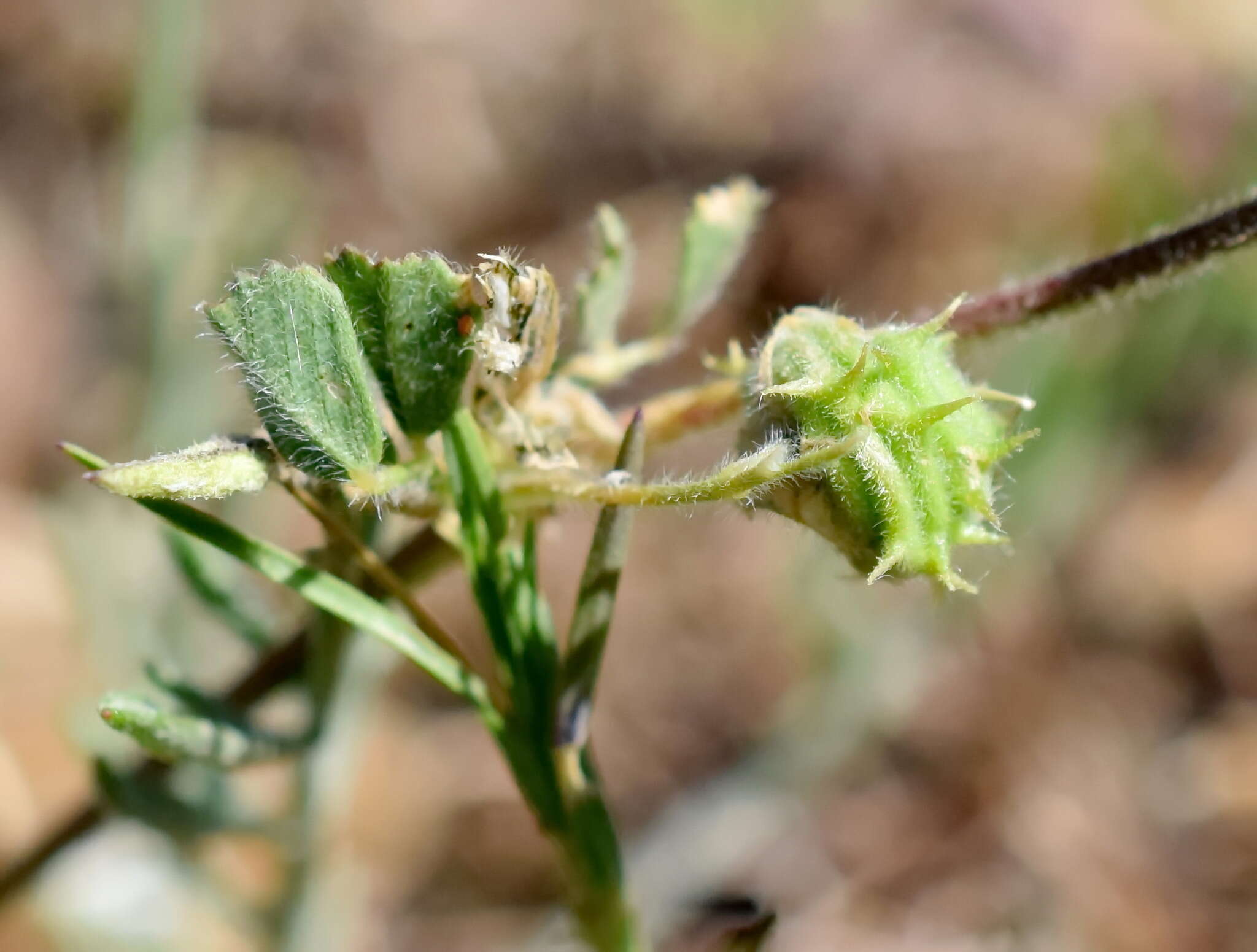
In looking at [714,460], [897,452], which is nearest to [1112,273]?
[897,452]

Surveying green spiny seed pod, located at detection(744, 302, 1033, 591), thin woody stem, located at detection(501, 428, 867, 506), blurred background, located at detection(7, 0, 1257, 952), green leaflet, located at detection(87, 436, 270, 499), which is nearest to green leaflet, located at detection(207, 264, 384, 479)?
green leaflet, located at detection(87, 436, 270, 499)

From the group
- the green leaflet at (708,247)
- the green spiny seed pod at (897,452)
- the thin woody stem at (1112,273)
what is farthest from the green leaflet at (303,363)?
the thin woody stem at (1112,273)

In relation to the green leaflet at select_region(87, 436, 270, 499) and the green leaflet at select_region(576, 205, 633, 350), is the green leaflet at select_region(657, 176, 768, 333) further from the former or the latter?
the green leaflet at select_region(87, 436, 270, 499)

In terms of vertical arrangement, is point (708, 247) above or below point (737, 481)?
above

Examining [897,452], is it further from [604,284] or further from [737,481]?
[604,284]

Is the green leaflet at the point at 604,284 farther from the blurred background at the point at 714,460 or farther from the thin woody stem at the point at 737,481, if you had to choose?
the blurred background at the point at 714,460

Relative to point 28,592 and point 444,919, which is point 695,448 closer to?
point 444,919
